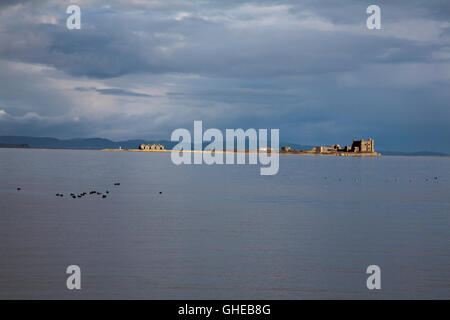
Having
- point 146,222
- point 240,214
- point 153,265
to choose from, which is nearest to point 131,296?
point 153,265

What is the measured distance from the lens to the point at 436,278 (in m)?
22.2

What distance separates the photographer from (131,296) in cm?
1931

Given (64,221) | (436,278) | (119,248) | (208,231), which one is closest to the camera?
(436,278)

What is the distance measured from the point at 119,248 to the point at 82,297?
763 centimetres

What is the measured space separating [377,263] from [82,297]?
13455 mm

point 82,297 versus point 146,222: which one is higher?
point 146,222

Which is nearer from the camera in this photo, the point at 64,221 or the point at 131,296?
the point at 131,296

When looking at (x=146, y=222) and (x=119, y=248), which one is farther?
(x=146, y=222)
